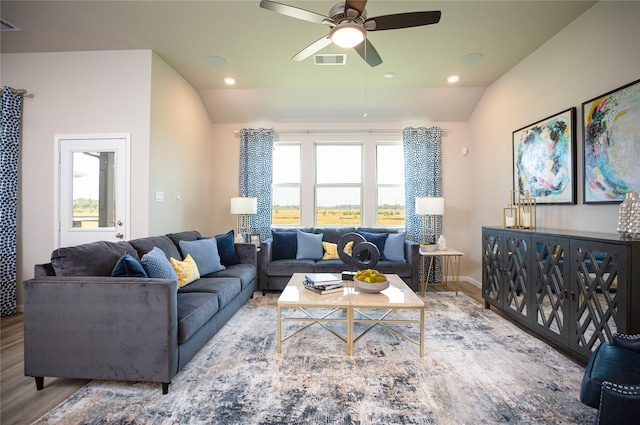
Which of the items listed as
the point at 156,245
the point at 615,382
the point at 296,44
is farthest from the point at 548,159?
the point at 156,245

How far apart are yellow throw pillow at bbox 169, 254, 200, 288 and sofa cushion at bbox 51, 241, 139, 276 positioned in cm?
49

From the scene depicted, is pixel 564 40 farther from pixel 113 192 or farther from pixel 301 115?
pixel 113 192

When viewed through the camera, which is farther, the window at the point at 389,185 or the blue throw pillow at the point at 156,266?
the window at the point at 389,185

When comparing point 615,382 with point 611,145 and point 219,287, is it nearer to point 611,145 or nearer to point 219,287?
point 611,145

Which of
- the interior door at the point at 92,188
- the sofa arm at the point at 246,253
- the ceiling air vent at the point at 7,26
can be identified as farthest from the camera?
the sofa arm at the point at 246,253

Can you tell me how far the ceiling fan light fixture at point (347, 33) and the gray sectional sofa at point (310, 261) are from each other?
2620 millimetres

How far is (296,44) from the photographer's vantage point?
3.07 m

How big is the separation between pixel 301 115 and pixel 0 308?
4413 mm

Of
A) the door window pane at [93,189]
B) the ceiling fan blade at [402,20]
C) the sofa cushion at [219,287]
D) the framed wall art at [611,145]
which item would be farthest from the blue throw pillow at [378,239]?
the door window pane at [93,189]

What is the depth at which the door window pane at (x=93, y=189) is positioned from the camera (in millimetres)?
3223

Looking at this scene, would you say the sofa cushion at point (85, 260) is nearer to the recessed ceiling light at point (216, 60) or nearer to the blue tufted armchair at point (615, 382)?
the recessed ceiling light at point (216, 60)

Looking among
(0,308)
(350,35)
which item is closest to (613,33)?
(350,35)

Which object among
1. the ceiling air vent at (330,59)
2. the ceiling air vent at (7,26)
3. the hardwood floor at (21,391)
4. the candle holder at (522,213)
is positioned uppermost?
the ceiling air vent at (7,26)

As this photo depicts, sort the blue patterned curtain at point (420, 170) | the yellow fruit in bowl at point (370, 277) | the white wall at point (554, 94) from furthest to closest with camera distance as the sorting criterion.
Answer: the blue patterned curtain at point (420, 170) → the yellow fruit in bowl at point (370, 277) → the white wall at point (554, 94)
